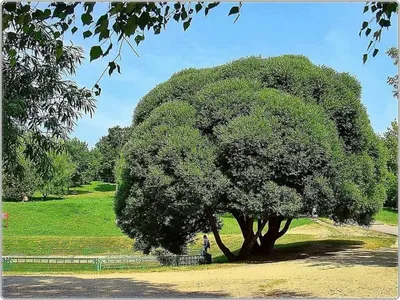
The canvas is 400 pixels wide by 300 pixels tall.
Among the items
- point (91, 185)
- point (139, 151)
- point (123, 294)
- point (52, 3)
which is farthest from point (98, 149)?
point (52, 3)

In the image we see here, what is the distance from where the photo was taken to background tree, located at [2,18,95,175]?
20.2 feet

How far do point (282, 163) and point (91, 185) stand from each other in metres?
52.6

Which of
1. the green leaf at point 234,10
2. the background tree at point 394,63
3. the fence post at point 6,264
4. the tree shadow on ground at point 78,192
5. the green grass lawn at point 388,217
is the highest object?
the background tree at point 394,63

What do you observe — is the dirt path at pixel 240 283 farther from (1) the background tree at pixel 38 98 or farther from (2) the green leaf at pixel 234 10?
(2) the green leaf at pixel 234 10

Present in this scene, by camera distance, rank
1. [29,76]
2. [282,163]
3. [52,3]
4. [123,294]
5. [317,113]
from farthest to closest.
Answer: [317,113]
[282,163]
[123,294]
[29,76]
[52,3]

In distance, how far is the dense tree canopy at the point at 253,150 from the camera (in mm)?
12633

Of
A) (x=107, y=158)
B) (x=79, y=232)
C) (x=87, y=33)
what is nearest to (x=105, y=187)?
(x=107, y=158)

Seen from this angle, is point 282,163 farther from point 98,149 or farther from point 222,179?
point 98,149

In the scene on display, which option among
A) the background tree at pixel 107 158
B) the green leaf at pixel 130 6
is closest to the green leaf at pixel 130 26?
the green leaf at pixel 130 6

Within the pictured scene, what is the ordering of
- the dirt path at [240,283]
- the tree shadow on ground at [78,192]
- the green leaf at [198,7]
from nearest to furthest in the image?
the green leaf at [198,7]
the dirt path at [240,283]
the tree shadow on ground at [78,192]

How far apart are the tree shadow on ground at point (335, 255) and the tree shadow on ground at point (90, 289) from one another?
5.03m

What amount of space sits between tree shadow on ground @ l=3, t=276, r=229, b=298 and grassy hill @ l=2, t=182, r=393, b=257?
34.7 feet

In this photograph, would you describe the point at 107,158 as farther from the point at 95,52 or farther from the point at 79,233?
the point at 95,52

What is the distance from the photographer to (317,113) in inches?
533
